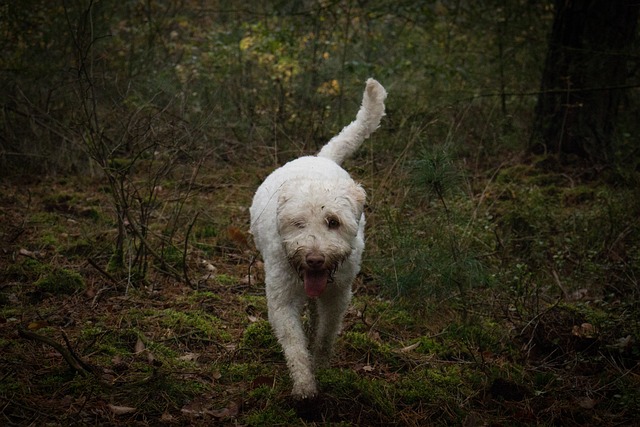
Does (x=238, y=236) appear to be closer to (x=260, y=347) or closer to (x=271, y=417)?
(x=260, y=347)

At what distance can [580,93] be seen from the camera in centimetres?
854

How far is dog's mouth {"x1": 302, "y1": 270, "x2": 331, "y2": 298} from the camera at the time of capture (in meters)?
3.89

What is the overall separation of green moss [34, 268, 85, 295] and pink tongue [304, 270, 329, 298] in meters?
2.47

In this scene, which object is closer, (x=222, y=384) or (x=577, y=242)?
(x=222, y=384)

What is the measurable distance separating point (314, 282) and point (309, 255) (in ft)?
0.62

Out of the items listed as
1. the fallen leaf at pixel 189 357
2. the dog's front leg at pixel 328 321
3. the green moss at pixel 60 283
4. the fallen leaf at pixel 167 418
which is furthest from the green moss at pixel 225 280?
the fallen leaf at pixel 167 418

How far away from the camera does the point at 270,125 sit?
9305mm

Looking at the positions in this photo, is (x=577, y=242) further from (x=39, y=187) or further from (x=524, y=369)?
(x=39, y=187)

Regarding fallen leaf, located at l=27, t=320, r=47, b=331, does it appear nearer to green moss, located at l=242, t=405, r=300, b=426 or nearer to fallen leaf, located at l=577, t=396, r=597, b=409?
green moss, located at l=242, t=405, r=300, b=426

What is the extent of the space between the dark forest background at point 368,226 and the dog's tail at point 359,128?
70 cm

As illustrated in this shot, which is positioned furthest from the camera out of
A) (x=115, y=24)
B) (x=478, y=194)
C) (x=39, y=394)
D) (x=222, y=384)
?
(x=115, y=24)

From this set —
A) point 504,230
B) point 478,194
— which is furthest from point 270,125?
point 504,230

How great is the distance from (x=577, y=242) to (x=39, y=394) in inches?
207

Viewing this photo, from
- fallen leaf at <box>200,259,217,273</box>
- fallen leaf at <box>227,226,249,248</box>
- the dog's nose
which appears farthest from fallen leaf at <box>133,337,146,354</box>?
fallen leaf at <box>227,226,249,248</box>
